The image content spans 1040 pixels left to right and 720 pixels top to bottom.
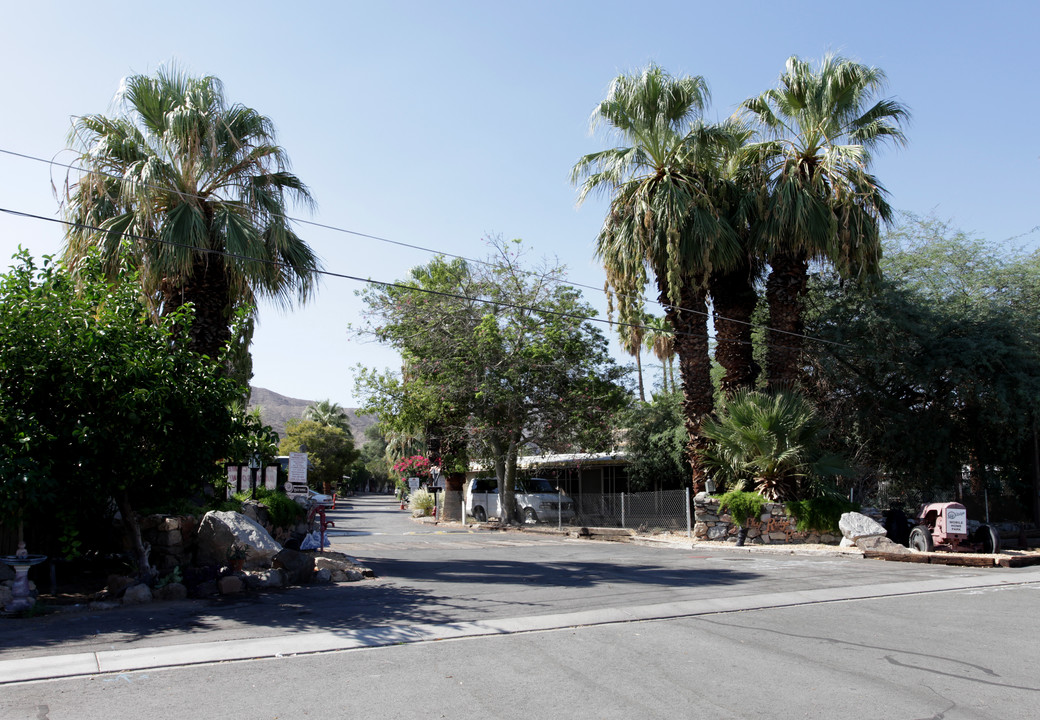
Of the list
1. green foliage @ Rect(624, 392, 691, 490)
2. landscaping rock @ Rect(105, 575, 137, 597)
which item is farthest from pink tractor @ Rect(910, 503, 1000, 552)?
landscaping rock @ Rect(105, 575, 137, 597)

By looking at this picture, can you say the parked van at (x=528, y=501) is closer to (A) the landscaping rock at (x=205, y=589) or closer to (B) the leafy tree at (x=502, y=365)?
(B) the leafy tree at (x=502, y=365)


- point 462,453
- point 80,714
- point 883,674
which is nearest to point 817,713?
point 883,674

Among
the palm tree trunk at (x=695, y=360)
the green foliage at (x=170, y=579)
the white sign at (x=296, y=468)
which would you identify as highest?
the palm tree trunk at (x=695, y=360)

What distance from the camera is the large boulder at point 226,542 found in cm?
1183

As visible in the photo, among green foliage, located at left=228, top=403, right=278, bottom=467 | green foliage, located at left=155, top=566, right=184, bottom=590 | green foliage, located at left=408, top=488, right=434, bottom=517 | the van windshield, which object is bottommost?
green foliage, located at left=408, top=488, right=434, bottom=517

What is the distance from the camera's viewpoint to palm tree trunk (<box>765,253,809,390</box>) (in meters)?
20.7

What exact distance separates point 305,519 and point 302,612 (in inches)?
368

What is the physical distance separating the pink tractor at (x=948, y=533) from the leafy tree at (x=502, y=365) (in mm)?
12339

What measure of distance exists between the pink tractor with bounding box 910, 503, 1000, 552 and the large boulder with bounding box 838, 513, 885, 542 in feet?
2.43

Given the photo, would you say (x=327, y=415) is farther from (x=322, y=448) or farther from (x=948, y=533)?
(x=948, y=533)

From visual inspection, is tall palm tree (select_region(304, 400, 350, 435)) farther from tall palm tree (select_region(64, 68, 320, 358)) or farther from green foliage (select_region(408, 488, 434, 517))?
tall palm tree (select_region(64, 68, 320, 358))

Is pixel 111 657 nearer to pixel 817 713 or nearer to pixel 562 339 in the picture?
pixel 817 713

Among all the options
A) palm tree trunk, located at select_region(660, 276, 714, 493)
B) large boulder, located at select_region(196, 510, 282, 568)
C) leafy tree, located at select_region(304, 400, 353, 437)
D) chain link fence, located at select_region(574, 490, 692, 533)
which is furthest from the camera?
leafy tree, located at select_region(304, 400, 353, 437)

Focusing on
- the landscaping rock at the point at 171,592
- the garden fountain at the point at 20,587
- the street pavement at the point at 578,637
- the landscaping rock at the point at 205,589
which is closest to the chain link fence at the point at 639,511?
the street pavement at the point at 578,637
